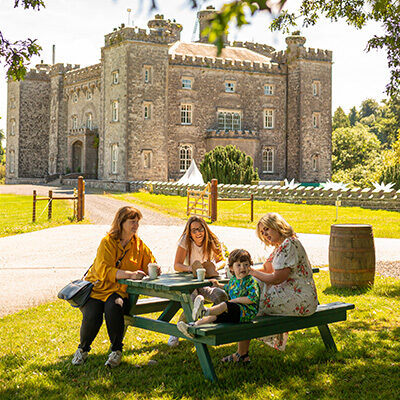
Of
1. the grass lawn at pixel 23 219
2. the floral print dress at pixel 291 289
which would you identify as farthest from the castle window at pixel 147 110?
the floral print dress at pixel 291 289

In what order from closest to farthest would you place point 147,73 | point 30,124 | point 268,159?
point 147,73, point 268,159, point 30,124

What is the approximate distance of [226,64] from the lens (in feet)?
145

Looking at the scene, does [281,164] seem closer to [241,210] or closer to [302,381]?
[241,210]

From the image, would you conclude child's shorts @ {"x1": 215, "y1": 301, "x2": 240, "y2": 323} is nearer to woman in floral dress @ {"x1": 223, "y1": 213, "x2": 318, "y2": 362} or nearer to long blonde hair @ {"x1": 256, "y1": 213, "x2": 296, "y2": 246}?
woman in floral dress @ {"x1": 223, "y1": 213, "x2": 318, "y2": 362}

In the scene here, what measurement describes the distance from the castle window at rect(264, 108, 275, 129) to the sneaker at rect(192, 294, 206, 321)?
1666 inches

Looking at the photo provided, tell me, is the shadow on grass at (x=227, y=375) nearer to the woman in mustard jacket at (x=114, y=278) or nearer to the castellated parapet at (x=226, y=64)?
the woman in mustard jacket at (x=114, y=278)

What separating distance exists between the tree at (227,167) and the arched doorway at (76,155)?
1681cm

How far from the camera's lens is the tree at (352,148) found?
192 feet

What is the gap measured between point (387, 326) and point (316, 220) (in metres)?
Result: 13.6

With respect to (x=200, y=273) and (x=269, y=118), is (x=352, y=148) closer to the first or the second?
(x=269, y=118)

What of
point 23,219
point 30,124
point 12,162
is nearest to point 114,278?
point 23,219

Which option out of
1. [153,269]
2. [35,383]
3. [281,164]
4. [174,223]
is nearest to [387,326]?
[153,269]

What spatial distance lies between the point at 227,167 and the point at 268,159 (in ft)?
41.8

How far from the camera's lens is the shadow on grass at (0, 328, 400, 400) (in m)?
4.27
